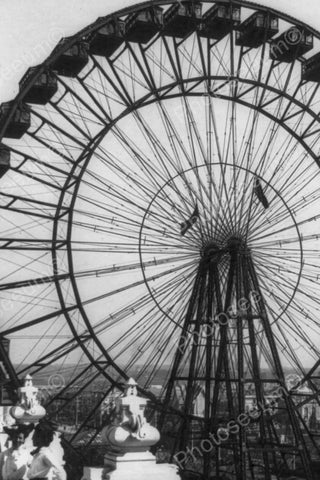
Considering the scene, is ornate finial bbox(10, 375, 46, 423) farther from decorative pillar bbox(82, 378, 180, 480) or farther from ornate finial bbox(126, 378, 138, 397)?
decorative pillar bbox(82, 378, 180, 480)

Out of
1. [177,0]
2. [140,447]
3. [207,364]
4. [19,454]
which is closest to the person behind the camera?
[140,447]

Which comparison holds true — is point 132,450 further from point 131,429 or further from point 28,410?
point 28,410

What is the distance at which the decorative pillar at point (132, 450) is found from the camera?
14.8 feet

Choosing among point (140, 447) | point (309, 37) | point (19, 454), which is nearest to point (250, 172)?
point (309, 37)

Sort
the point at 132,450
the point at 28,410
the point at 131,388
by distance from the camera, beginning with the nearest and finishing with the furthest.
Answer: the point at 132,450 < the point at 131,388 < the point at 28,410

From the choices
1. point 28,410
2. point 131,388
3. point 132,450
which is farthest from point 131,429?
point 28,410

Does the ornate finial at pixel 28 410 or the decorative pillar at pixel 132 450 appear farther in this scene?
the ornate finial at pixel 28 410

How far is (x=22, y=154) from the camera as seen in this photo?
51.4 ft

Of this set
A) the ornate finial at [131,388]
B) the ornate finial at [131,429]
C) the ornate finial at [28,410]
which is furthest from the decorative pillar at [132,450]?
the ornate finial at [28,410]

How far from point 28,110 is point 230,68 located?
Result: 5.07 m

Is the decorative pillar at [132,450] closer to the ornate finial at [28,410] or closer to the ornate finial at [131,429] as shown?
the ornate finial at [131,429]

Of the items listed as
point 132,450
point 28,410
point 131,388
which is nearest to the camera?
point 132,450

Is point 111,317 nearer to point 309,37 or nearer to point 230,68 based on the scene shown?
point 230,68

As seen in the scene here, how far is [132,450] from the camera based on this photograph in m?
4.60
